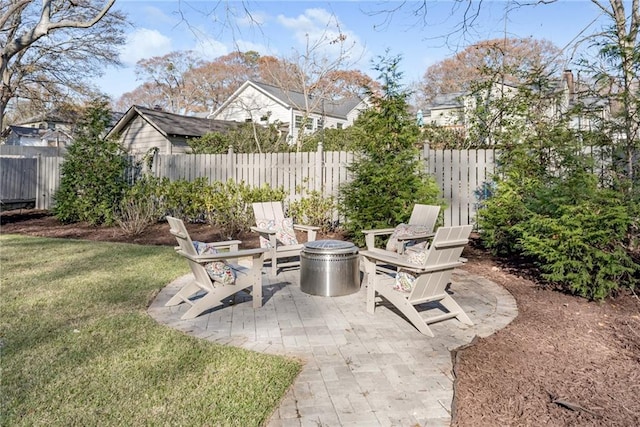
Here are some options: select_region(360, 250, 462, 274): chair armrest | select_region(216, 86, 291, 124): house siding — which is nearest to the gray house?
select_region(216, 86, 291, 124): house siding

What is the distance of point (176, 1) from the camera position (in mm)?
6680

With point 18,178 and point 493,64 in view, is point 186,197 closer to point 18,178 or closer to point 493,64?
point 493,64

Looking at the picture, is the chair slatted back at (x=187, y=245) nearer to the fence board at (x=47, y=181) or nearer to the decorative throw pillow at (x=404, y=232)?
the decorative throw pillow at (x=404, y=232)

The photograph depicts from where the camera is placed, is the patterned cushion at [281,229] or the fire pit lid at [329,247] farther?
the patterned cushion at [281,229]

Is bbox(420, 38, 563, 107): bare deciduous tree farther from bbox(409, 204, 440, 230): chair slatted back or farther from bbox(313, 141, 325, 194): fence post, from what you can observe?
bbox(313, 141, 325, 194): fence post

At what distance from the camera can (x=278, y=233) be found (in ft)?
19.5

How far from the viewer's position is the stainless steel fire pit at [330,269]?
14.5 ft

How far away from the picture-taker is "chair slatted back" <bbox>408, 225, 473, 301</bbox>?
3391 mm

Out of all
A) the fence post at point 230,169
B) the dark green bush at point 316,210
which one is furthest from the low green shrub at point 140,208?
the dark green bush at point 316,210

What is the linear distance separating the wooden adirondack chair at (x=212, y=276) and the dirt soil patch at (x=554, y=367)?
79.3 inches

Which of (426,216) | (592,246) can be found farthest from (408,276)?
(592,246)

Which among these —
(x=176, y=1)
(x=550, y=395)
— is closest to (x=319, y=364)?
(x=550, y=395)

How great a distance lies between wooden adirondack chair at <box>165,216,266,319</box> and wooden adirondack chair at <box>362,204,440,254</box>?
1.75 meters

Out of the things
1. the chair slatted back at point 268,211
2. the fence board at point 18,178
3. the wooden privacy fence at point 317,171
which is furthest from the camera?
the fence board at point 18,178
